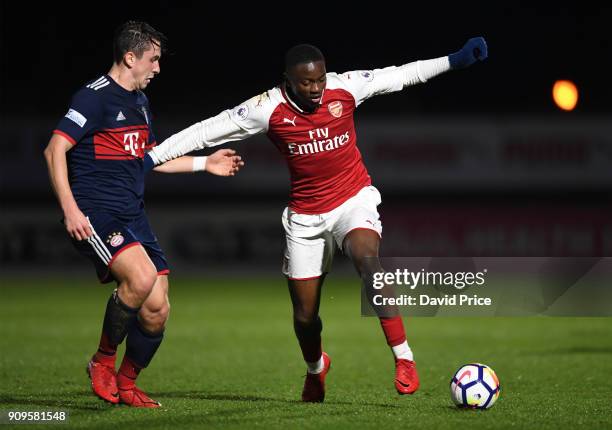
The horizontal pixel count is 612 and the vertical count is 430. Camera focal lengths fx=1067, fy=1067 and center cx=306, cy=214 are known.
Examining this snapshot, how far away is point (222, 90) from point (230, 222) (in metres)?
2.54

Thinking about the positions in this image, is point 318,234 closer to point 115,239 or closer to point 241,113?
point 241,113

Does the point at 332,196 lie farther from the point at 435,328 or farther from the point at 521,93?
the point at 521,93

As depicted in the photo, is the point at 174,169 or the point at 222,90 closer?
the point at 174,169

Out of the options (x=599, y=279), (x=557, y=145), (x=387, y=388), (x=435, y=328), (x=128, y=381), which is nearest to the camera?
(x=128, y=381)

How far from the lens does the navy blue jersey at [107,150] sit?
6.61 metres

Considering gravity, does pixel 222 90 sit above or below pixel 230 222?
above

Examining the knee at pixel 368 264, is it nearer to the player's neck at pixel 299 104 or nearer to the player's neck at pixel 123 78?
the player's neck at pixel 299 104

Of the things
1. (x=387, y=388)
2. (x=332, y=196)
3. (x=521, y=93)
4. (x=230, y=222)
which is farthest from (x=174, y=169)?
(x=521, y=93)

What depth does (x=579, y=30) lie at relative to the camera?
774 inches

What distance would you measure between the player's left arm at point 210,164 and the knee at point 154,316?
91cm

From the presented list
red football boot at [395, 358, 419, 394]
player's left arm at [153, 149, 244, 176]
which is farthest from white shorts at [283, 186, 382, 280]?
red football boot at [395, 358, 419, 394]

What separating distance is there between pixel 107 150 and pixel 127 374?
145 cm

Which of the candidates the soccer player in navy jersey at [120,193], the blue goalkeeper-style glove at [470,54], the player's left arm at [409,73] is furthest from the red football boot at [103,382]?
the blue goalkeeper-style glove at [470,54]

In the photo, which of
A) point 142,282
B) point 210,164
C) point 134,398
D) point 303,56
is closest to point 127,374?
point 134,398
